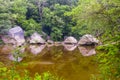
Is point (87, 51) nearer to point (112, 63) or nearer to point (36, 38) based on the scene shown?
point (36, 38)

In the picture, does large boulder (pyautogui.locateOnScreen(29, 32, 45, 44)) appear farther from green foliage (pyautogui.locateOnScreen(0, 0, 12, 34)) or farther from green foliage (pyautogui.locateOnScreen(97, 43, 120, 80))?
green foliage (pyautogui.locateOnScreen(97, 43, 120, 80))

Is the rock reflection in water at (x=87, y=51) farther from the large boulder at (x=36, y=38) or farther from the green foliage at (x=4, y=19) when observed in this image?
the green foliage at (x=4, y=19)

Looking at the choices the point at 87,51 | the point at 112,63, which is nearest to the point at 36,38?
the point at 87,51

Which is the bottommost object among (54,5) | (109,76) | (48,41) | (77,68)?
(48,41)

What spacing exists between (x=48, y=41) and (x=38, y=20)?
422cm

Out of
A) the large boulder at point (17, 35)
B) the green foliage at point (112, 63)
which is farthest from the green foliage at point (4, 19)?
the green foliage at point (112, 63)

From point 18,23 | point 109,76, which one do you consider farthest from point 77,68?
point 18,23

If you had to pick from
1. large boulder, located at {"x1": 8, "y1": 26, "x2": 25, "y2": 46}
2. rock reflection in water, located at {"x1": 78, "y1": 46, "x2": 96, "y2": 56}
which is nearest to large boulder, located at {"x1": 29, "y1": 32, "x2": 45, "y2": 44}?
large boulder, located at {"x1": 8, "y1": 26, "x2": 25, "y2": 46}

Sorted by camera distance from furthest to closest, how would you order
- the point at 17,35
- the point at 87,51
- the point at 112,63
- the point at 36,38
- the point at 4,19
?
the point at 36,38 < the point at 17,35 < the point at 4,19 < the point at 87,51 < the point at 112,63

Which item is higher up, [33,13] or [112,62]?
[112,62]

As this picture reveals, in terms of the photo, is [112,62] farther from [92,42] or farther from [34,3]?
[34,3]

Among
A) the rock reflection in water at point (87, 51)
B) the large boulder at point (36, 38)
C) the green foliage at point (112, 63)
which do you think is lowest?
the large boulder at point (36, 38)

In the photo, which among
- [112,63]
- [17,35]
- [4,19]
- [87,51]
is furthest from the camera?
[17,35]

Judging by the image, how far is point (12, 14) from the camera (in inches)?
1142
